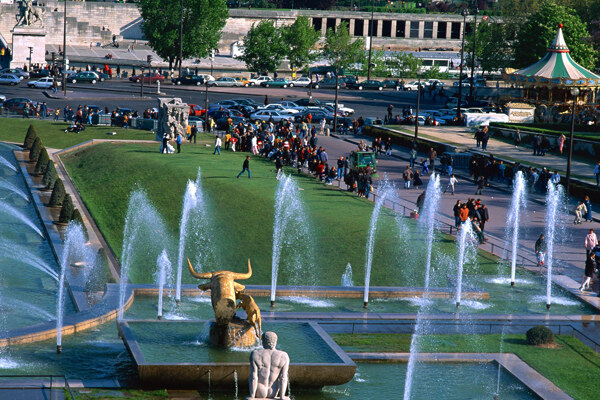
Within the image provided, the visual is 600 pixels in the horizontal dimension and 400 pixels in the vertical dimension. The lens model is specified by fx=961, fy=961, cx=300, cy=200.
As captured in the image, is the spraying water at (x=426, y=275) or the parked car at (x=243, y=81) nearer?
the spraying water at (x=426, y=275)

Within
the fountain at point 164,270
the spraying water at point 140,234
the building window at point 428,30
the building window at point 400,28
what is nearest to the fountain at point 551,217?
the fountain at point 164,270

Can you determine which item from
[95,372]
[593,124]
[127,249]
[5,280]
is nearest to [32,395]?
[95,372]

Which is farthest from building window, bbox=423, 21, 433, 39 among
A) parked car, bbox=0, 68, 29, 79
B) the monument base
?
the monument base

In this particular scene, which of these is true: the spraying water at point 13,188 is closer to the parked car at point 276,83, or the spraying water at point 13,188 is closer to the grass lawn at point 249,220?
the grass lawn at point 249,220

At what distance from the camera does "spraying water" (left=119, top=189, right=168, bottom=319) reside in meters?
32.3

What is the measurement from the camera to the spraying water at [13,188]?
133ft

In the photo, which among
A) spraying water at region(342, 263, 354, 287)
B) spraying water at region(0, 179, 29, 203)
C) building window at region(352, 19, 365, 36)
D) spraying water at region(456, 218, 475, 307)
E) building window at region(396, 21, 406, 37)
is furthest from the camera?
building window at region(396, 21, 406, 37)

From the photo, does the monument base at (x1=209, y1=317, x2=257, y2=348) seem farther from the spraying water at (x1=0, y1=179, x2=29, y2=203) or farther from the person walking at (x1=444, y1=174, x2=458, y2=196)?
the person walking at (x1=444, y1=174, x2=458, y2=196)

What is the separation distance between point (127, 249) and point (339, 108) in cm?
4032

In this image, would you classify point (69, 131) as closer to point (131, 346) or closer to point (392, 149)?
point (392, 149)

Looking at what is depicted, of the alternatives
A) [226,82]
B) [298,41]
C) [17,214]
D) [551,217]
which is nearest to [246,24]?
[298,41]

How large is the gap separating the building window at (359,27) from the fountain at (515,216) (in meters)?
88.9

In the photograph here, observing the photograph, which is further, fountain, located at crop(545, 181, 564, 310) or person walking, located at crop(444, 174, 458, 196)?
person walking, located at crop(444, 174, 458, 196)

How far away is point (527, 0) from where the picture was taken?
89.3m
